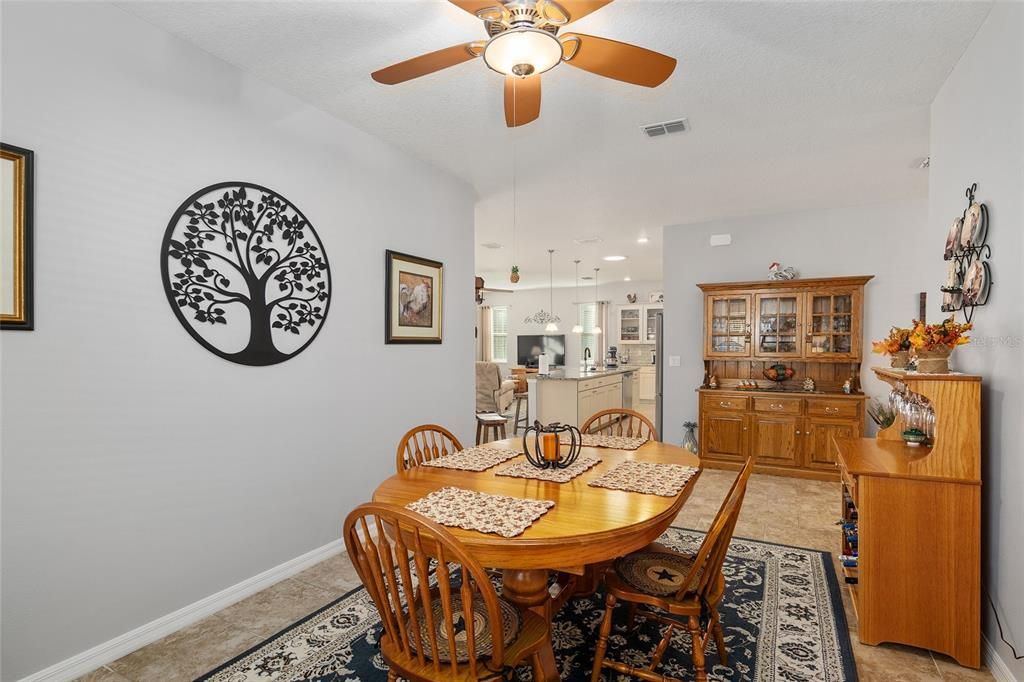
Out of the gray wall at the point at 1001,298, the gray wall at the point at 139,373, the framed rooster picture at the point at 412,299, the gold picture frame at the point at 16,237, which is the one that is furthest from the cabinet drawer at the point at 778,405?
the gold picture frame at the point at 16,237

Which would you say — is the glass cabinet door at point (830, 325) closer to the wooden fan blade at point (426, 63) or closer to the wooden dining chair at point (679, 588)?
the wooden dining chair at point (679, 588)

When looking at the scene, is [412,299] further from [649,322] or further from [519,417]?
[649,322]

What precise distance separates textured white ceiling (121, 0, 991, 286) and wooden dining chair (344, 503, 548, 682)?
197 cm

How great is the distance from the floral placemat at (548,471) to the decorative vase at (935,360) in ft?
→ 4.74

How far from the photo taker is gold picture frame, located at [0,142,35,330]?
5.89ft

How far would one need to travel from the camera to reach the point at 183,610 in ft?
7.77

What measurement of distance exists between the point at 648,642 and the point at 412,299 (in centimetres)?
255

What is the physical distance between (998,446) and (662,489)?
141cm

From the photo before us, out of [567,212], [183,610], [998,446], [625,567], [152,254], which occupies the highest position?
[567,212]

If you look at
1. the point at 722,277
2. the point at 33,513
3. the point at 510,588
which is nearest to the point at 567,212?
the point at 722,277

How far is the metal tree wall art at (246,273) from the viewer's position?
7.76 feet

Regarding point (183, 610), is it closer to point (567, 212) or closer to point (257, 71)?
point (257, 71)

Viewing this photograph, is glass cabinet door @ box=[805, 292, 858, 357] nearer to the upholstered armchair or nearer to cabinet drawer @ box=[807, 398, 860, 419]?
cabinet drawer @ box=[807, 398, 860, 419]

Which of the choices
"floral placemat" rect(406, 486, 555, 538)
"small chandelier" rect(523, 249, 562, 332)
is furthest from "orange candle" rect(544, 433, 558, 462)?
"small chandelier" rect(523, 249, 562, 332)
